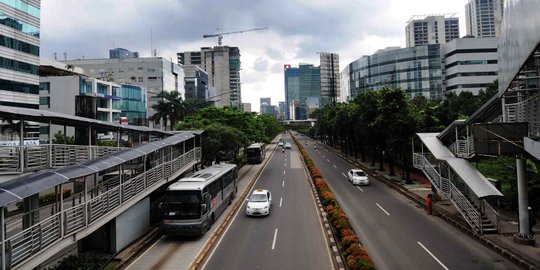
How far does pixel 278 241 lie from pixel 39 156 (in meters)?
11.8

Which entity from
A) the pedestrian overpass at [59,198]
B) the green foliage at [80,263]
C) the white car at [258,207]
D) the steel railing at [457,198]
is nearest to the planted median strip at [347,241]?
the white car at [258,207]

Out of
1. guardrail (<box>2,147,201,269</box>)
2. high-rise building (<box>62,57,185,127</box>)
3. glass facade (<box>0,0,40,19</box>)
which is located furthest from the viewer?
high-rise building (<box>62,57,185,127</box>)

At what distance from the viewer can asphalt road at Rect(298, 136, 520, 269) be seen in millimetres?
15992

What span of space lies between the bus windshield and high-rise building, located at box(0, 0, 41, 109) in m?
43.5

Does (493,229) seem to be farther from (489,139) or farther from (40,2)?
(40,2)

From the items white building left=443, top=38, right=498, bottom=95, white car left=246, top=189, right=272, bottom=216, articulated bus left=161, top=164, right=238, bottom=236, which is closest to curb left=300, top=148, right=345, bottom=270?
white car left=246, top=189, right=272, bottom=216

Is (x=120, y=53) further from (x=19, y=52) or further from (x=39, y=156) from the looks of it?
(x=39, y=156)

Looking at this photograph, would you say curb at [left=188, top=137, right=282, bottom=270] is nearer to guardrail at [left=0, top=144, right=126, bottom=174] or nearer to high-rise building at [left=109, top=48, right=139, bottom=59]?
guardrail at [left=0, top=144, right=126, bottom=174]

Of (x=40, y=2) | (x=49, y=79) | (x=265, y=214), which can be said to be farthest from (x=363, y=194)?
(x=49, y=79)

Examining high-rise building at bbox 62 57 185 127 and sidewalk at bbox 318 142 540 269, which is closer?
sidewalk at bbox 318 142 540 269

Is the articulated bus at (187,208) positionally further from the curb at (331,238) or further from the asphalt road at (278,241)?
the curb at (331,238)

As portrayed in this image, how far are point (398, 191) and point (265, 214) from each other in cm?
1522

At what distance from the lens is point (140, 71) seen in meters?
107

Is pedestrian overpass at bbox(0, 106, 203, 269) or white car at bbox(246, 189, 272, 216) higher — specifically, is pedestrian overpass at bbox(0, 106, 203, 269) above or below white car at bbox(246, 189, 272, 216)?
above
